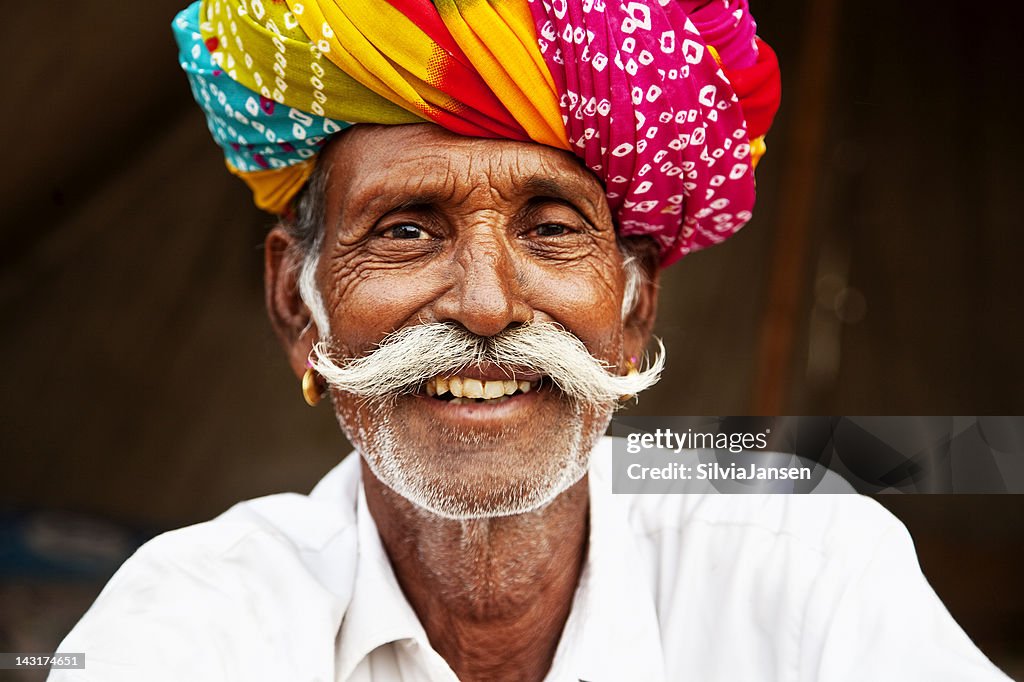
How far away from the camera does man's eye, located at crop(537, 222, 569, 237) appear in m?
2.16

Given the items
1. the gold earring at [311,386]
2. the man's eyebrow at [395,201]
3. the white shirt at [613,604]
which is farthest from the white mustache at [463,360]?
the white shirt at [613,604]

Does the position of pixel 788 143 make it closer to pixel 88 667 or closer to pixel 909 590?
pixel 909 590

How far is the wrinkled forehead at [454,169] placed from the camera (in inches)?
80.6

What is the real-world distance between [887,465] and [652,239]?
152 centimetres

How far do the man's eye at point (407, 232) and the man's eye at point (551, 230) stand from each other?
240mm

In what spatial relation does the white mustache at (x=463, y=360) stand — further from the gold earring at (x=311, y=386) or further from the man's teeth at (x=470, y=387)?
the gold earring at (x=311, y=386)

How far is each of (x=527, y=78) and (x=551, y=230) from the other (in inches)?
13.4

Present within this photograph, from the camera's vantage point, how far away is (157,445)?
4.45 metres

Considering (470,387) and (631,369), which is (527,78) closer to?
(470,387)

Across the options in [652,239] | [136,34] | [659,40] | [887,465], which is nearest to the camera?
[659,40]

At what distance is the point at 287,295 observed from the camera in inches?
97.7

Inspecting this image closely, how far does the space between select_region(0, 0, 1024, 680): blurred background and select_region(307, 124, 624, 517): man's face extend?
1.61 metres

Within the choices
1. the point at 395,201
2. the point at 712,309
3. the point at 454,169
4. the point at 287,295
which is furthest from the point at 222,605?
the point at 712,309

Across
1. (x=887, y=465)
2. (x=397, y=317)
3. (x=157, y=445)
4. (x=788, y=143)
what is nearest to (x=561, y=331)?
(x=397, y=317)
